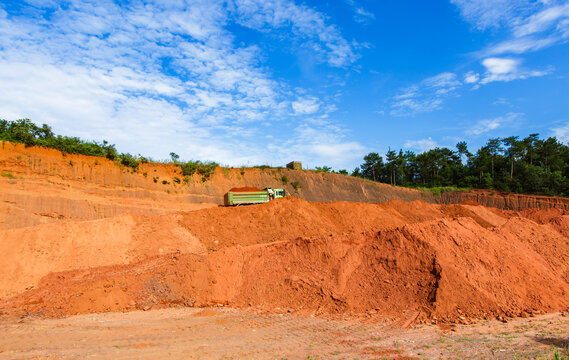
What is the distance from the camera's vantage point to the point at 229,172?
92.8ft

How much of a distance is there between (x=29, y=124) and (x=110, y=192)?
→ 6.31 meters

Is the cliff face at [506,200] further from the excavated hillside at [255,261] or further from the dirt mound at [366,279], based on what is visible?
the dirt mound at [366,279]

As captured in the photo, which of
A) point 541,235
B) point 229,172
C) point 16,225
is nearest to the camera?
point 541,235

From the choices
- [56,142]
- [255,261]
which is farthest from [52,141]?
[255,261]

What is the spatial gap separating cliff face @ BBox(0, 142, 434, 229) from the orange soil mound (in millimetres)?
6219

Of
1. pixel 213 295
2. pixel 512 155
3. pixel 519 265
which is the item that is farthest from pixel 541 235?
pixel 512 155

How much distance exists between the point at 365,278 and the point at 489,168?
4532 centimetres

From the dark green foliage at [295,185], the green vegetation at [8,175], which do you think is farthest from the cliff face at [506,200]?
the green vegetation at [8,175]

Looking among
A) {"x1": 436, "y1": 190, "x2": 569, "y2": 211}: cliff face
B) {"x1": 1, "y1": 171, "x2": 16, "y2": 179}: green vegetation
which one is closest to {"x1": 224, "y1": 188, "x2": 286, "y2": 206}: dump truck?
{"x1": 1, "y1": 171, "x2": 16, "y2": 179}: green vegetation

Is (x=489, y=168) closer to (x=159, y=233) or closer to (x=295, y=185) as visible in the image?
(x=295, y=185)

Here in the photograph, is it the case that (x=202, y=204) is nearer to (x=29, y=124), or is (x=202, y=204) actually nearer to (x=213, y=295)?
(x=29, y=124)

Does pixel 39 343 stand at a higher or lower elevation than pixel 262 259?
lower

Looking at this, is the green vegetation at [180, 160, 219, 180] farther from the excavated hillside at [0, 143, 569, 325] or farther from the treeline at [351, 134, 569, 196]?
the treeline at [351, 134, 569, 196]

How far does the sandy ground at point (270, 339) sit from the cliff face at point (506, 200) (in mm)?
30213
